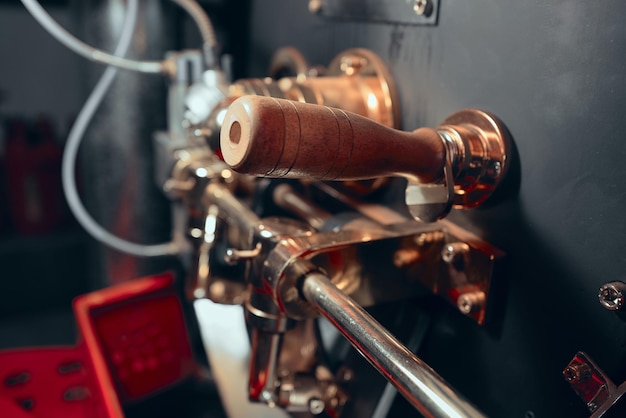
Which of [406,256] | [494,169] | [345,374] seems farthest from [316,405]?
[494,169]

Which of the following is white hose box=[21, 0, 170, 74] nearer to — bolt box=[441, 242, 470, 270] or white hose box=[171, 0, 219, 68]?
white hose box=[171, 0, 219, 68]

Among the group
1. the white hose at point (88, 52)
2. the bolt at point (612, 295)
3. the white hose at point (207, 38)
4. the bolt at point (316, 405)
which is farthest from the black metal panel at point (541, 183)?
the white hose at point (88, 52)

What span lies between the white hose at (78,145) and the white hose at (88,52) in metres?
0.04

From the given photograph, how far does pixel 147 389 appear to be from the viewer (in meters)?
0.89

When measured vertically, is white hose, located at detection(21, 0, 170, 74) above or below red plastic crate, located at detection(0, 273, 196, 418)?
above

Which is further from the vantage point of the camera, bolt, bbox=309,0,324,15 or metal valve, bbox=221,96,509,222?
bolt, bbox=309,0,324,15

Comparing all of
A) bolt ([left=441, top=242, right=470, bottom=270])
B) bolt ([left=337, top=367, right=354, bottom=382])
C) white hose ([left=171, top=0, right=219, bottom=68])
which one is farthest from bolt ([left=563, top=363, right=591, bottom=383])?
white hose ([left=171, top=0, right=219, bottom=68])

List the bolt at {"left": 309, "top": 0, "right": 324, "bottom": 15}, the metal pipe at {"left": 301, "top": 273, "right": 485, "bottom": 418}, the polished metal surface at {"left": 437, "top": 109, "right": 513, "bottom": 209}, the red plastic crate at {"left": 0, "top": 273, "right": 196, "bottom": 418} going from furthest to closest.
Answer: the red plastic crate at {"left": 0, "top": 273, "right": 196, "bottom": 418}
the bolt at {"left": 309, "top": 0, "right": 324, "bottom": 15}
the polished metal surface at {"left": 437, "top": 109, "right": 513, "bottom": 209}
the metal pipe at {"left": 301, "top": 273, "right": 485, "bottom": 418}

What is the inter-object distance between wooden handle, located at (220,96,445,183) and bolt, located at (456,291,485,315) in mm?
125

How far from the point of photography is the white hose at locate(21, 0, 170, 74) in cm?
80

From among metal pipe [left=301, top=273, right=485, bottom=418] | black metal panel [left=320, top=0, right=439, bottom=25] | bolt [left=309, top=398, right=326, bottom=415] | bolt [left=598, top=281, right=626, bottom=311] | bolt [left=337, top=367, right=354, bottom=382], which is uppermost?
black metal panel [left=320, top=0, right=439, bottom=25]

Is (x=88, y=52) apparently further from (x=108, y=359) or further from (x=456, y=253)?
(x=456, y=253)

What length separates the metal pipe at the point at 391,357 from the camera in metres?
0.34

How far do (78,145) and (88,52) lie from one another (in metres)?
0.23
